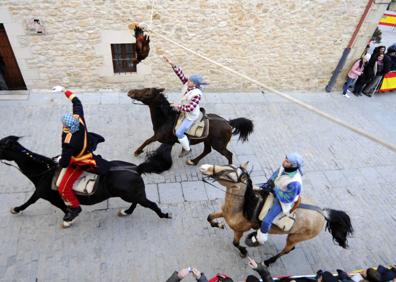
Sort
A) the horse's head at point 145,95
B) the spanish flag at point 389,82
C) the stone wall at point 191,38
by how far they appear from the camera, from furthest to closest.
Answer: the spanish flag at point 389,82 < the stone wall at point 191,38 < the horse's head at point 145,95

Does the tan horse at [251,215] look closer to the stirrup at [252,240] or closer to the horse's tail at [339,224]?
the horse's tail at [339,224]

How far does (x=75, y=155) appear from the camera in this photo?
414cm

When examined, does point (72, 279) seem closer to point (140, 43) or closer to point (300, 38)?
point (140, 43)

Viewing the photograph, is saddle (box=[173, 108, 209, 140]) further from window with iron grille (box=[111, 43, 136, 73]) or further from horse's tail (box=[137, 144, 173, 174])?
window with iron grille (box=[111, 43, 136, 73])

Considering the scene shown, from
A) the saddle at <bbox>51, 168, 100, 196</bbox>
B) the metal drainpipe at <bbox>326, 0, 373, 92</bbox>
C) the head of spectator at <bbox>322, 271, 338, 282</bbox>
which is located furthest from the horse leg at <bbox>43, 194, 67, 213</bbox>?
the metal drainpipe at <bbox>326, 0, 373, 92</bbox>

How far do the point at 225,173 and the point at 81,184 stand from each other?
2076mm

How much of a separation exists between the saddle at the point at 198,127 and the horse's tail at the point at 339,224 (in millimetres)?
2448

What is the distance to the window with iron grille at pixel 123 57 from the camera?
747 cm

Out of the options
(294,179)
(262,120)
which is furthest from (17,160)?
(262,120)

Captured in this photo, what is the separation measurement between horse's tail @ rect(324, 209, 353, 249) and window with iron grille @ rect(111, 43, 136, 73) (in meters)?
5.56

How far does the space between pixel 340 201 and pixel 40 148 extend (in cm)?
613

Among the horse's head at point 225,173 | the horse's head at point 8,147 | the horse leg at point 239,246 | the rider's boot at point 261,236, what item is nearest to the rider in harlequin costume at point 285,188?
the rider's boot at point 261,236

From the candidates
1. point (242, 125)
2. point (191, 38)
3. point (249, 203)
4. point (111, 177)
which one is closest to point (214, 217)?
point (249, 203)

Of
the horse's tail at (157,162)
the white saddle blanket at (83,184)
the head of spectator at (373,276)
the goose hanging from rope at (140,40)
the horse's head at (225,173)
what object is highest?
the goose hanging from rope at (140,40)
